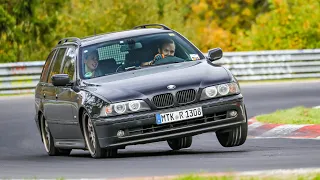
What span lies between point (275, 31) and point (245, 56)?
6.10m

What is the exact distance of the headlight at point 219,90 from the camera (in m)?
12.1

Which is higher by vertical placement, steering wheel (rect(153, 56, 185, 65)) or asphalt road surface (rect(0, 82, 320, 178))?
steering wheel (rect(153, 56, 185, 65))

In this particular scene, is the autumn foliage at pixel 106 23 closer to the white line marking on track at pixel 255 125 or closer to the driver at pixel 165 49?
the white line marking on track at pixel 255 125

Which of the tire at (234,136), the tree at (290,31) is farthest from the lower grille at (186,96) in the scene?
the tree at (290,31)

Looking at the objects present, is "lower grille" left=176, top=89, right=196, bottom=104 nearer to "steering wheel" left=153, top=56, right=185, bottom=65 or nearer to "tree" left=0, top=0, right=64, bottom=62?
"steering wheel" left=153, top=56, right=185, bottom=65

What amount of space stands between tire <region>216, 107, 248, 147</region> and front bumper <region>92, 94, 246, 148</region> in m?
0.52

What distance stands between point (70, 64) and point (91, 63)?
68 centimetres

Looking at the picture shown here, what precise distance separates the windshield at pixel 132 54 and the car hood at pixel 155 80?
29cm

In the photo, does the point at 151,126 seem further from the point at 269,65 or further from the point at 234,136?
the point at 269,65

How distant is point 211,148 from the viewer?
1369 cm

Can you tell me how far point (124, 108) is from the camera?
11969mm

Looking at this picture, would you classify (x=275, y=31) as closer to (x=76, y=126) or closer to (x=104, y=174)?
(x=76, y=126)

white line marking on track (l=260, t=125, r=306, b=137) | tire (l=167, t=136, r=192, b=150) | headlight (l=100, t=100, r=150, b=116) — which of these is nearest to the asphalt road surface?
tire (l=167, t=136, r=192, b=150)

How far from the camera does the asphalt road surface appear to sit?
31.7 ft
